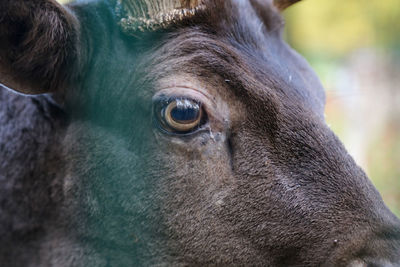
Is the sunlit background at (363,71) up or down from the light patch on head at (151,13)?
up

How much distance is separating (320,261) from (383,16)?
8.24 metres

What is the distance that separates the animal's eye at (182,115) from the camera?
2426 millimetres

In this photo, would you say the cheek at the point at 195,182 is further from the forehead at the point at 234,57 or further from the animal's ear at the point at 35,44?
the animal's ear at the point at 35,44

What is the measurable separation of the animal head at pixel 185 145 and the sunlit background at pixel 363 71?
449cm

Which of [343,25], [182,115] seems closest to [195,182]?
[182,115]

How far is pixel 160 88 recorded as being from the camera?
248 centimetres

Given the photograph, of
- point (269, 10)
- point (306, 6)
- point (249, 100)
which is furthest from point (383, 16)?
point (249, 100)

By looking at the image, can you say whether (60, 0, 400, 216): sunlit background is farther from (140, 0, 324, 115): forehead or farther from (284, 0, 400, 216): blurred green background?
(140, 0, 324, 115): forehead

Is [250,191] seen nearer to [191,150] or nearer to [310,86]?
[191,150]

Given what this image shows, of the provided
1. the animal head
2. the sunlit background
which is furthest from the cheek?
the sunlit background

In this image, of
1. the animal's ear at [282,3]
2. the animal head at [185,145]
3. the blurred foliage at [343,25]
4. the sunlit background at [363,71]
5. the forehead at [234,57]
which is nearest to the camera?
the animal head at [185,145]

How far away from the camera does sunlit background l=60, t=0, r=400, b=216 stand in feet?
27.7

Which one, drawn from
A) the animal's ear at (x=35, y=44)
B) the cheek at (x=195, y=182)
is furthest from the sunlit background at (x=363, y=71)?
the animal's ear at (x=35, y=44)

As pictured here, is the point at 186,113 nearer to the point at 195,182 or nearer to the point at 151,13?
the point at 195,182
